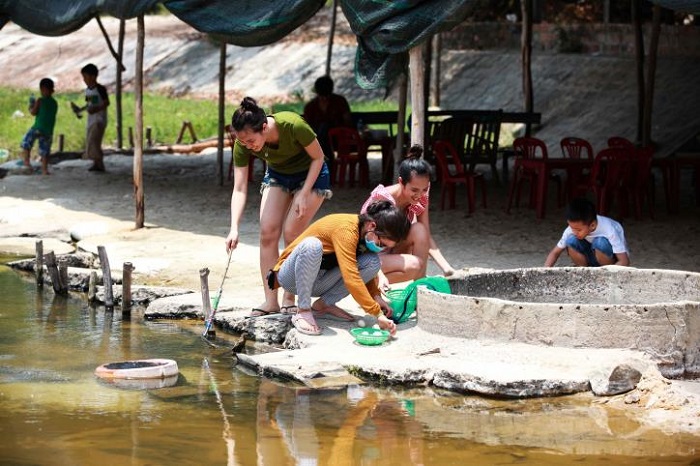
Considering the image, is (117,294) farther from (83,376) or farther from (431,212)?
(431,212)

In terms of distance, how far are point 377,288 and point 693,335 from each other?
74.9 inches

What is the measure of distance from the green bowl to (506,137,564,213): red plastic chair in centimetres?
497

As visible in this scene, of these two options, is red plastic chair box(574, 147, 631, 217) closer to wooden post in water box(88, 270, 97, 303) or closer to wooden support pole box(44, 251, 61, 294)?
wooden post in water box(88, 270, 97, 303)

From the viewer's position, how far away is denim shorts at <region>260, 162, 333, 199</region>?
8211mm

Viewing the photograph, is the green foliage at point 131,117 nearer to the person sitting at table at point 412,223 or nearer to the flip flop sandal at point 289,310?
the flip flop sandal at point 289,310

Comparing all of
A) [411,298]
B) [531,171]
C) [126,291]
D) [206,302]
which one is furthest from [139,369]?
[531,171]

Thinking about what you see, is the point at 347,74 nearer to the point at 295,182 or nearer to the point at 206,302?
the point at 206,302

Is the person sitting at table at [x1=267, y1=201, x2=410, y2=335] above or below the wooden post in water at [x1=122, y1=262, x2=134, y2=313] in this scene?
above

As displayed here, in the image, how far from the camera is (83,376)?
7457 mm

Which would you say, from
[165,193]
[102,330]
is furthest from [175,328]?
[165,193]

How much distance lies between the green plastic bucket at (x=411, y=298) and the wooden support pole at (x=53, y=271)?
326cm

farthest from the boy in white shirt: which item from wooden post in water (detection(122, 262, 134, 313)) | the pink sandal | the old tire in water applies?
wooden post in water (detection(122, 262, 134, 313))

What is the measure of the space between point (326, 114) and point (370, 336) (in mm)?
7434

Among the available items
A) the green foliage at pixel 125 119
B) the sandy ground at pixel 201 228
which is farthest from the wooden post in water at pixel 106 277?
the green foliage at pixel 125 119
